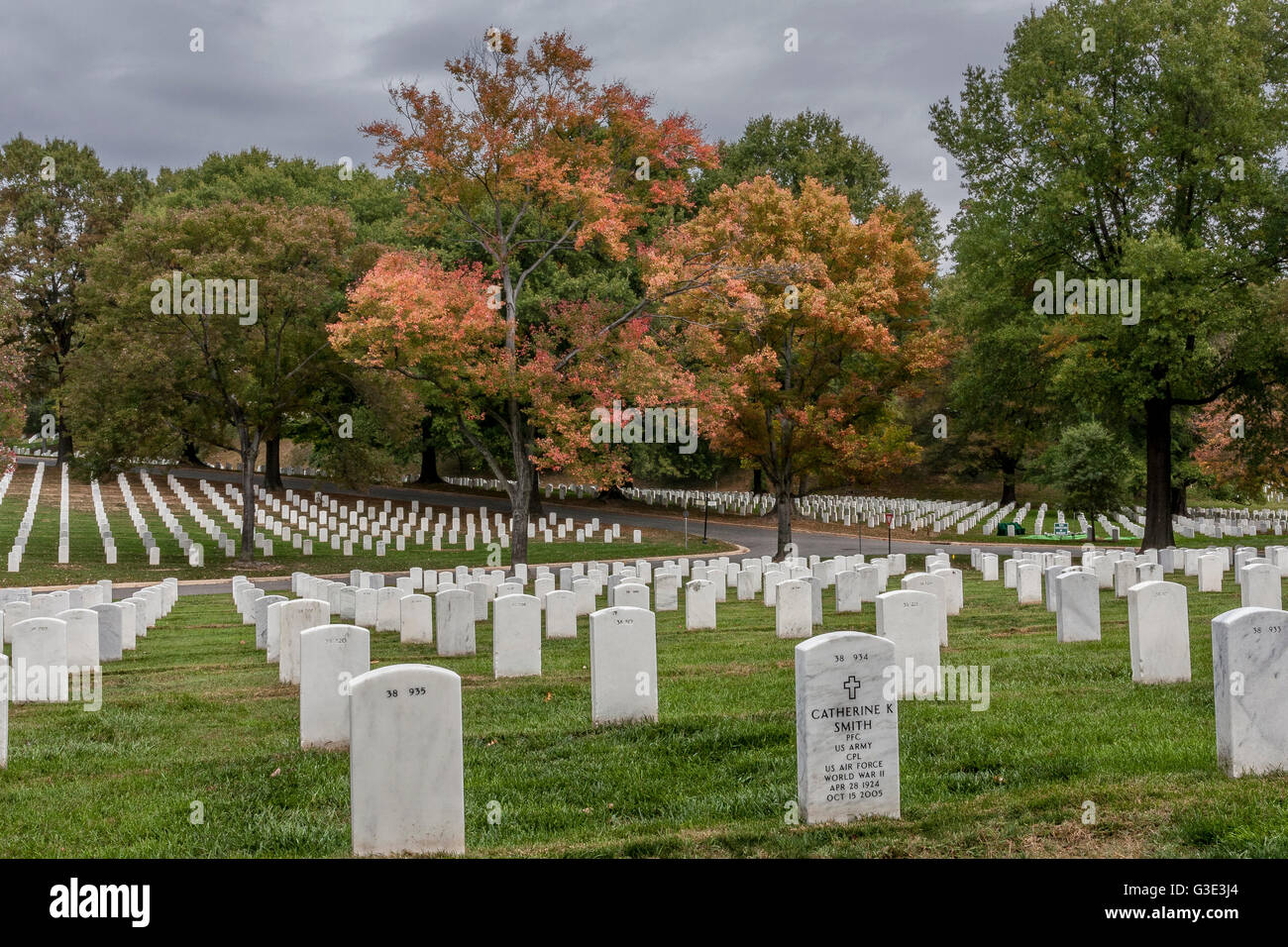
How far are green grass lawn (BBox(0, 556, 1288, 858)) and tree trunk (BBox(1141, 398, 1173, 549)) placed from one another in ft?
57.5

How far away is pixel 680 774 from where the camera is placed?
263 inches

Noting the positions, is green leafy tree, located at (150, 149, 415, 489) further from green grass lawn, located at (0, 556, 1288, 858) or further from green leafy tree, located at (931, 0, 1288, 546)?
green grass lawn, located at (0, 556, 1288, 858)

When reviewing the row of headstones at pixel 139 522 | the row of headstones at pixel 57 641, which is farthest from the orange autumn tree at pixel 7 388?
the row of headstones at pixel 57 641

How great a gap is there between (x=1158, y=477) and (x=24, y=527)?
105 feet

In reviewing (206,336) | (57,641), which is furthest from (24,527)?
(57,641)

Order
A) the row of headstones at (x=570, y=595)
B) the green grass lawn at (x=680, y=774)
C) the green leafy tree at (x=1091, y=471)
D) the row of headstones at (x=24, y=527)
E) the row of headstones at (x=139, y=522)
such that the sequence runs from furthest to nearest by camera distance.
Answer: the green leafy tree at (x=1091, y=471) → the row of headstones at (x=139, y=522) → the row of headstones at (x=24, y=527) → the row of headstones at (x=570, y=595) → the green grass lawn at (x=680, y=774)

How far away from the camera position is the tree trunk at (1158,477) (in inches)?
1046

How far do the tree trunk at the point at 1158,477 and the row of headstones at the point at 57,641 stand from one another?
24.1 meters

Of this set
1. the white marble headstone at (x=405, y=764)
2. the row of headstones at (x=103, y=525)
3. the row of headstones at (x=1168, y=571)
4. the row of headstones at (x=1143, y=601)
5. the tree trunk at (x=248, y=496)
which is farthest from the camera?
the tree trunk at (x=248, y=496)

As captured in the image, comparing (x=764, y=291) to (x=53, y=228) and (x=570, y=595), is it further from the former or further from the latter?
(x=53, y=228)

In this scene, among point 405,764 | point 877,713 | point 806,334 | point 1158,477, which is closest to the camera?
point 405,764

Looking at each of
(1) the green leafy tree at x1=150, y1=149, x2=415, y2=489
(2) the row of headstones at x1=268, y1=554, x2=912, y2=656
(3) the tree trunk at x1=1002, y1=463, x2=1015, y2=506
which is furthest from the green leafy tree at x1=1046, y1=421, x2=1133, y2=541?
(1) the green leafy tree at x1=150, y1=149, x2=415, y2=489

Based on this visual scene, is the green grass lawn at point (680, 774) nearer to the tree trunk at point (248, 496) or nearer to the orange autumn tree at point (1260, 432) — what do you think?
the tree trunk at point (248, 496)
